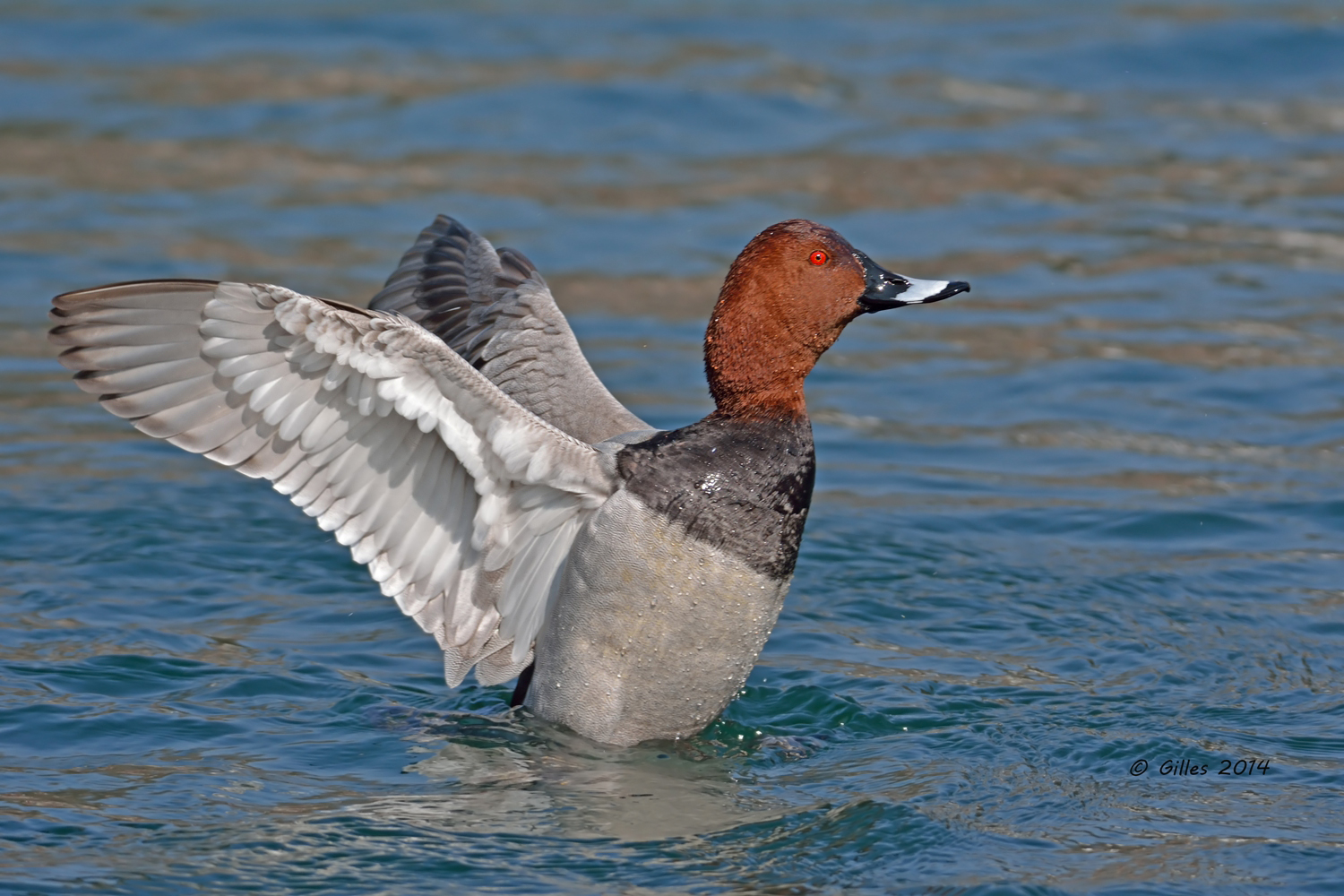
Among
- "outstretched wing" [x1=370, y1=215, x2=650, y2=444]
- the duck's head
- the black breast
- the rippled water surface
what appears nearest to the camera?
the rippled water surface

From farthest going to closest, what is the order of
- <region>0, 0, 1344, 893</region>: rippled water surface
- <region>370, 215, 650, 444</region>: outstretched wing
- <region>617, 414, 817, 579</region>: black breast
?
<region>370, 215, 650, 444</region>: outstretched wing
<region>617, 414, 817, 579</region>: black breast
<region>0, 0, 1344, 893</region>: rippled water surface

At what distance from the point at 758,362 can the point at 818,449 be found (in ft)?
11.6

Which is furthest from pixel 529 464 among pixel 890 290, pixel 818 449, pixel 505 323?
pixel 818 449

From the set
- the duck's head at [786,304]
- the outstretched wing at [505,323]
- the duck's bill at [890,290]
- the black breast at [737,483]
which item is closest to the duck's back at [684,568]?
the black breast at [737,483]

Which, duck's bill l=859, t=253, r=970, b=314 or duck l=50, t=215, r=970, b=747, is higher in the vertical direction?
duck's bill l=859, t=253, r=970, b=314

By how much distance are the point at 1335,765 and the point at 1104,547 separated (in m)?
2.27

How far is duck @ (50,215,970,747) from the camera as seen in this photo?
543cm

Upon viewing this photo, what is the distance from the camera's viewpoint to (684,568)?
5539 mm

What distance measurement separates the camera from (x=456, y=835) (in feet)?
17.2

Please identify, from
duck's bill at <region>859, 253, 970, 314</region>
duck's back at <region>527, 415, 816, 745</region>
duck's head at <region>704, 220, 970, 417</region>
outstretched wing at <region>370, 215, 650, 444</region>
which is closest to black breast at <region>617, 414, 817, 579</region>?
duck's back at <region>527, 415, 816, 745</region>

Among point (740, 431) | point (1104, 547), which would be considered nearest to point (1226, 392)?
point (1104, 547)

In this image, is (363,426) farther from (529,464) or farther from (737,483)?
(737,483)

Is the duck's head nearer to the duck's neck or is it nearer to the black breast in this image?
the duck's neck

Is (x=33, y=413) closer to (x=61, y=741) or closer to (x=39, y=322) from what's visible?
(x=39, y=322)
